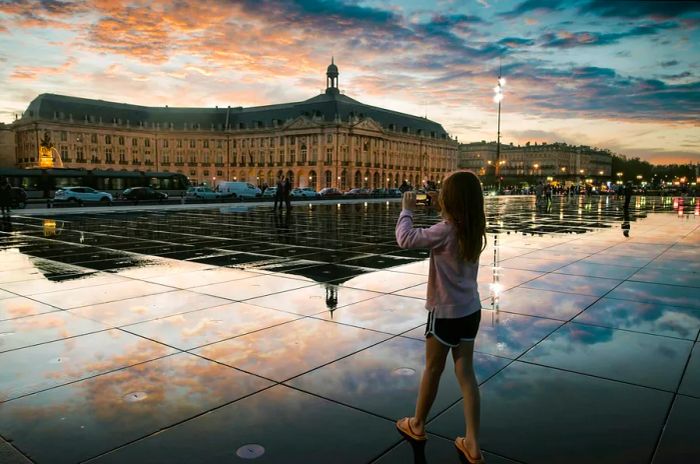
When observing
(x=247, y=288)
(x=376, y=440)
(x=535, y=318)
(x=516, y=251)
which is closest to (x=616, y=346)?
(x=535, y=318)

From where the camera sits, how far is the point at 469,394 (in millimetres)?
3709

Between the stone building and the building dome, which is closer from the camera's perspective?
the building dome

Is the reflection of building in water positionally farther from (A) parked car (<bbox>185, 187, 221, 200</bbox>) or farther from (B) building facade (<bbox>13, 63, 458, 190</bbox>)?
(B) building facade (<bbox>13, 63, 458, 190</bbox>)

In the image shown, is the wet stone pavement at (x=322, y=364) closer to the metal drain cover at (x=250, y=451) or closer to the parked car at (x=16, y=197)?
the metal drain cover at (x=250, y=451)

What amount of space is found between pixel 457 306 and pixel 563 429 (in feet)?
4.54

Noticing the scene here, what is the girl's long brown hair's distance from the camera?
362 cm

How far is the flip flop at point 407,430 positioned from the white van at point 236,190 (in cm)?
5876

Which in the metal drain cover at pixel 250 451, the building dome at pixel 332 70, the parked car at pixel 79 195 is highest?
the building dome at pixel 332 70

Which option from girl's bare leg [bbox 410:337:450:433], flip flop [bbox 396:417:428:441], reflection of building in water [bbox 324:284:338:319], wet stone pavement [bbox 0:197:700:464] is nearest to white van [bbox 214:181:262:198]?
wet stone pavement [bbox 0:197:700:464]

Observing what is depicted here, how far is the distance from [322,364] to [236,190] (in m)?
59.9

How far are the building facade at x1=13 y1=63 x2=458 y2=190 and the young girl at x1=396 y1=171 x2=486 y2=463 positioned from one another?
124 metres

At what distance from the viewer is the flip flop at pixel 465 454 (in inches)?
142

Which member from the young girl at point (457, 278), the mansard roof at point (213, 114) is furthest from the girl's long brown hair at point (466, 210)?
the mansard roof at point (213, 114)

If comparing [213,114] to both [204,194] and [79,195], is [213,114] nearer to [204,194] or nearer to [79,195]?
[204,194]
